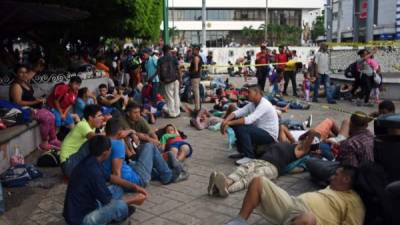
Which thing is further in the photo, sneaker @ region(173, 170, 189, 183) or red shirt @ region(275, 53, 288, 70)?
red shirt @ region(275, 53, 288, 70)

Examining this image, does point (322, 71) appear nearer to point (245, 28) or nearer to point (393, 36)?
point (393, 36)

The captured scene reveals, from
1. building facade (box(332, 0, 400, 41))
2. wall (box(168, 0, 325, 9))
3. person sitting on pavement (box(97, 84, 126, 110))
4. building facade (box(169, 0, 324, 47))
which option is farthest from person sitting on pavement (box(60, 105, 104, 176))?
wall (box(168, 0, 325, 9))

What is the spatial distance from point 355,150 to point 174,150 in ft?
9.52

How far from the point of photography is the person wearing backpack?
1184cm

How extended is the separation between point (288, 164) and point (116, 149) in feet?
8.36

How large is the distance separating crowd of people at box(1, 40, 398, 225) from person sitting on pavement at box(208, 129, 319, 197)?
13 mm

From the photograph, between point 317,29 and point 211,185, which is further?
point 317,29

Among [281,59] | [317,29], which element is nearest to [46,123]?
[281,59]

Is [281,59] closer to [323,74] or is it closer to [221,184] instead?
[323,74]

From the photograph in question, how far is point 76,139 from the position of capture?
6.29 meters

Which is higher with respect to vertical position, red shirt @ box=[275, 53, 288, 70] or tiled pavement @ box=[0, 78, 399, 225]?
red shirt @ box=[275, 53, 288, 70]

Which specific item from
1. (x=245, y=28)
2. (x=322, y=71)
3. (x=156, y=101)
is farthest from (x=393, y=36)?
(x=156, y=101)

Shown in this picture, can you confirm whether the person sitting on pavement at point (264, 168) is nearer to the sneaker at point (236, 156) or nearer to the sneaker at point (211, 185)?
the sneaker at point (211, 185)

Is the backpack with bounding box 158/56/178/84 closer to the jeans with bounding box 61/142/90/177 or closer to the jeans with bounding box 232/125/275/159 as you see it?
the jeans with bounding box 232/125/275/159
